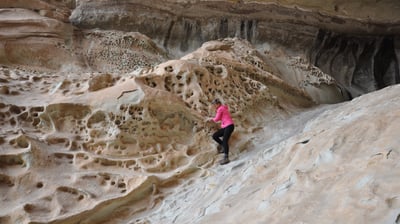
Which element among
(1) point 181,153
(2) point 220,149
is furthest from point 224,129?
(1) point 181,153

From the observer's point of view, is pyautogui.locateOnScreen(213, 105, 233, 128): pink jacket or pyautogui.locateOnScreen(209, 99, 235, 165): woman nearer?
pyautogui.locateOnScreen(209, 99, 235, 165): woman

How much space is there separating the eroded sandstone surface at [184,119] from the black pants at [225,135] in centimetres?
16

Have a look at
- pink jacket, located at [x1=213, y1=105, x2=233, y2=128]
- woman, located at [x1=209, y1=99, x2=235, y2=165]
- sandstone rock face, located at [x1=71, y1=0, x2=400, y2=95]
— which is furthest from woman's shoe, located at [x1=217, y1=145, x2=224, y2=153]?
sandstone rock face, located at [x1=71, y1=0, x2=400, y2=95]

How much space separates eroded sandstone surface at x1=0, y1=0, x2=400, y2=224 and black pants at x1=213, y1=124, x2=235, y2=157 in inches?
6.1

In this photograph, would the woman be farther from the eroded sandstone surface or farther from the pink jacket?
the eroded sandstone surface

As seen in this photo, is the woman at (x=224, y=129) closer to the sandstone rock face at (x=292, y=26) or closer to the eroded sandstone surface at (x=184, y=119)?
the eroded sandstone surface at (x=184, y=119)

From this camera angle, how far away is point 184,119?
17.4 ft

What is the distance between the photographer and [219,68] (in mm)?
6105

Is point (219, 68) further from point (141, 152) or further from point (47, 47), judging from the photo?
point (47, 47)

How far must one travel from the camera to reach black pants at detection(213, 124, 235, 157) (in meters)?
4.88

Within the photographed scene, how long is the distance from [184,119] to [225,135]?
621 millimetres

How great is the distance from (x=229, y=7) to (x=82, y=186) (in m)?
5.46

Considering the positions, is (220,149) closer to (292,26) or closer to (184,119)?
(184,119)

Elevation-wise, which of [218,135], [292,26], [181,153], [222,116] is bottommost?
[181,153]
